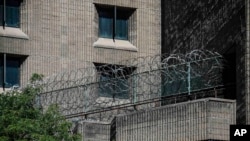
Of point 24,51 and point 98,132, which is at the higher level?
point 24,51

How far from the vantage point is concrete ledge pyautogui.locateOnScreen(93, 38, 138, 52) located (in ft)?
227

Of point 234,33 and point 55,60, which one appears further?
point 55,60

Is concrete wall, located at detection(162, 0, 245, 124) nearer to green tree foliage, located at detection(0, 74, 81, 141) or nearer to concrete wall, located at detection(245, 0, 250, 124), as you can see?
concrete wall, located at detection(245, 0, 250, 124)

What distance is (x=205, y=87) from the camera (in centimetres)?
5816

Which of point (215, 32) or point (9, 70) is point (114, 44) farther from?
point (215, 32)

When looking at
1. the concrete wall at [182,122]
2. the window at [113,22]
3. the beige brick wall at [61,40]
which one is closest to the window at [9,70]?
the beige brick wall at [61,40]

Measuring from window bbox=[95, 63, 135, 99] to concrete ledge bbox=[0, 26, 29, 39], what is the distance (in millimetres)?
3834

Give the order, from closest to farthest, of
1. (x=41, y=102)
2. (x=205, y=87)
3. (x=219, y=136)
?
(x=219, y=136)
(x=205, y=87)
(x=41, y=102)

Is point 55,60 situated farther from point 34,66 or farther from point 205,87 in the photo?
point 205,87

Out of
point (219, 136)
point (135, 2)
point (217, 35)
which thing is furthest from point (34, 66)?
point (219, 136)

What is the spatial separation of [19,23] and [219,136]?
56.0 ft

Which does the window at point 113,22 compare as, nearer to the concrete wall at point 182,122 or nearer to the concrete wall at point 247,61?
the concrete wall at point 182,122

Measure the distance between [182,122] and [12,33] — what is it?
1476 centimetres

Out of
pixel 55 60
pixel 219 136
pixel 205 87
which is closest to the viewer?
pixel 219 136
